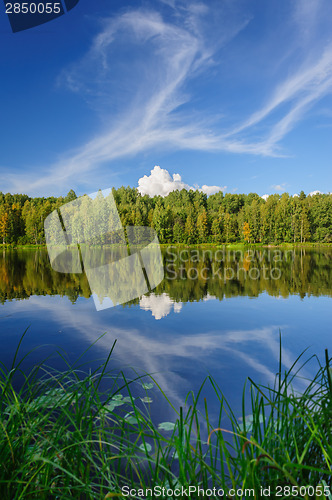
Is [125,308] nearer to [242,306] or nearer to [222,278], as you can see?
[242,306]

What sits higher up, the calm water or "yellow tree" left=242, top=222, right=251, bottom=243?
"yellow tree" left=242, top=222, right=251, bottom=243

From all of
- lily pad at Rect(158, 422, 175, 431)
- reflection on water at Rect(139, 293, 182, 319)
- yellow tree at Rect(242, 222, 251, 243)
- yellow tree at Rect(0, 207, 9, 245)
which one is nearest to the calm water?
reflection on water at Rect(139, 293, 182, 319)

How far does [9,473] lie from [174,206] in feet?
222

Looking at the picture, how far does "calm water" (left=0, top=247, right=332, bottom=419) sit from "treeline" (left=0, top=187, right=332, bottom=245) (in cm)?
4152

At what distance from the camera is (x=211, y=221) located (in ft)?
208

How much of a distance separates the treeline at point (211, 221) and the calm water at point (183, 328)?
4152 centimetres

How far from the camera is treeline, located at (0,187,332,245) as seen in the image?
53.7m

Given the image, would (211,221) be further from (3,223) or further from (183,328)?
(183,328)

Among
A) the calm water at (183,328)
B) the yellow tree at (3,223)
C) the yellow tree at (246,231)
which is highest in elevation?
the yellow tree at (3,223)

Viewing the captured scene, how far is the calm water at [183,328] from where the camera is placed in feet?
14.6

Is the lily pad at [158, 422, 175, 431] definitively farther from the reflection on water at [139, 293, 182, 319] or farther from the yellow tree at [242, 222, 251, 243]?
the yellow tree at [242, 222, 251, 243]

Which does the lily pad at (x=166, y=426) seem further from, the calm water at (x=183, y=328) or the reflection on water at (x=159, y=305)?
the reflection on water at (x=159, y=305)

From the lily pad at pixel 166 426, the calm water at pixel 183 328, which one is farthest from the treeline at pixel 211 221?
the lily pad at pixel 166 426

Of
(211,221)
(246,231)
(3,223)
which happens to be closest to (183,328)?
(246,231)
